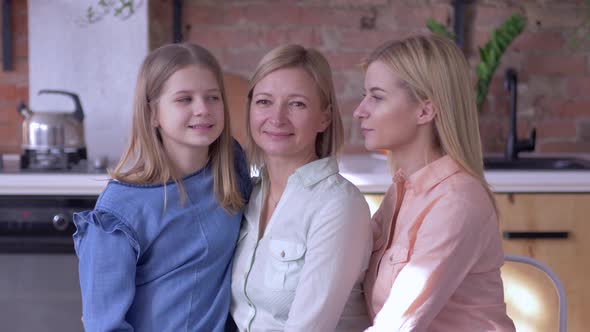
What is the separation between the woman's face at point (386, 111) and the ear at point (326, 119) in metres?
0.06

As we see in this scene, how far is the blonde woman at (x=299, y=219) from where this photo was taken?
3.93ft

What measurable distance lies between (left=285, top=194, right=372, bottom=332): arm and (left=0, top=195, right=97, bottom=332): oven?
38.9 inches

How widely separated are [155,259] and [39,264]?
0.86 m

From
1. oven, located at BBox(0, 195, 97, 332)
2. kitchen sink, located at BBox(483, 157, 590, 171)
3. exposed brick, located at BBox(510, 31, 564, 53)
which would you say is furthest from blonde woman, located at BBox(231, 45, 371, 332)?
exposed brick, located at BBox(510, 31, 564, 53)

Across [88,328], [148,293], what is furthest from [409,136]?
[88,328]

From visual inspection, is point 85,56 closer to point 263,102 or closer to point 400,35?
point 400,35

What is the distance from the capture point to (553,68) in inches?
101

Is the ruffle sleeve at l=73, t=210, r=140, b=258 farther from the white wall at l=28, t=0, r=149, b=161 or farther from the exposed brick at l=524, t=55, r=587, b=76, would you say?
the exposed brick at l=524, t=55, r=587, b=76

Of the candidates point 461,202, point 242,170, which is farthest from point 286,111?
point 461,202

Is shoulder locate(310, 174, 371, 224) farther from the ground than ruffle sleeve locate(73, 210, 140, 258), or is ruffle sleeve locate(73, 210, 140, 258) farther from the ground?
shoulder locate(310, 174, 371, 224)

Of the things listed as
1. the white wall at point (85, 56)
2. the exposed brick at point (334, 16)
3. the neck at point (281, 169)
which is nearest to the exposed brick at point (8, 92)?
the white wall at point (85, 56)

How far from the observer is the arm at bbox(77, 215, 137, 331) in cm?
123

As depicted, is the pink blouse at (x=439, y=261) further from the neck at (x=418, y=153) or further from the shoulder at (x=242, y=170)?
the shoulder at (x=242, y=170)

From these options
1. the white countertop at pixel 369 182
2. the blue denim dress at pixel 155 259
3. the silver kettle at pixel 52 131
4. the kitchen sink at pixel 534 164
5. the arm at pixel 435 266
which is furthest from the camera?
the kitchen sink at pixel 534 164
